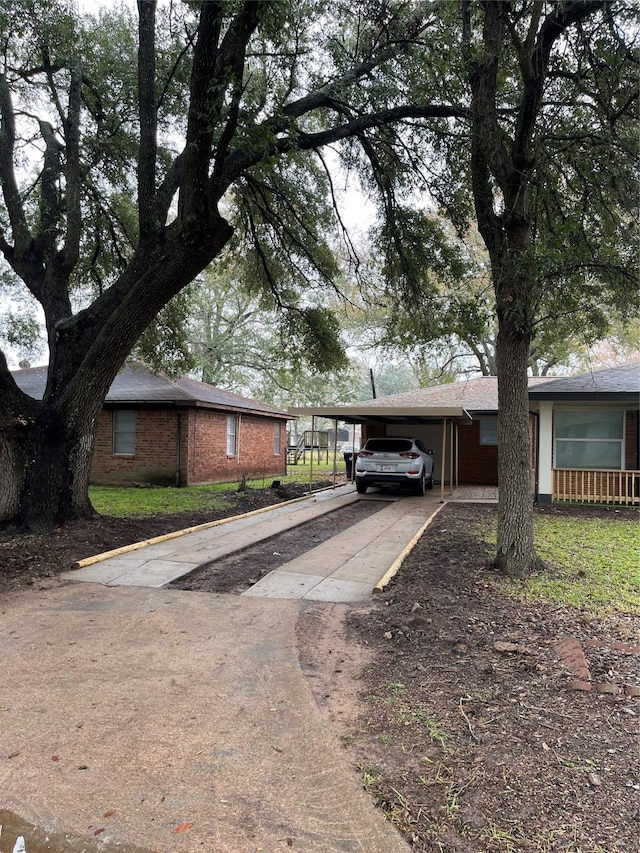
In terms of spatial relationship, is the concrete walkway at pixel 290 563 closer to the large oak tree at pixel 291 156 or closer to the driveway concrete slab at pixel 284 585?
the driveway concrete slab at pixel 284 585

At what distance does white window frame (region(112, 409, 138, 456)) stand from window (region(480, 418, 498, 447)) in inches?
462

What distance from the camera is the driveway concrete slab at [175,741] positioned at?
89.7 inches

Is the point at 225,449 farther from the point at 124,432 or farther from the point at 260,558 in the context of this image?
the point at 260,558

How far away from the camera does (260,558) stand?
24.2ft

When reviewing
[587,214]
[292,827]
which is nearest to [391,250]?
[587,214]

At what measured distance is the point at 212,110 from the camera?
5.81m

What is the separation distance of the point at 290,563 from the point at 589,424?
1045 centimetres

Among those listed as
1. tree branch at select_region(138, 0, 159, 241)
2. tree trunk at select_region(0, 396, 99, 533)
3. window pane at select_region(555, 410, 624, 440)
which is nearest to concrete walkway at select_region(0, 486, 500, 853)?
tree trunk at select_region(0, 396, 99, 533)

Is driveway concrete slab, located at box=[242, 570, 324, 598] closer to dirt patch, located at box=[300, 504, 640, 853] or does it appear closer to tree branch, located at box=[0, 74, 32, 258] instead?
dirt patch, located at box=[300, 504, 640, 853]

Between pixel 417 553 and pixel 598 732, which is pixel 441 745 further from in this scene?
pixel 417 553

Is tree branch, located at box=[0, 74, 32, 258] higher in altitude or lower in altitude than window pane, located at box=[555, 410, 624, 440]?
higher

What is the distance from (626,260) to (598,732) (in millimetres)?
5601

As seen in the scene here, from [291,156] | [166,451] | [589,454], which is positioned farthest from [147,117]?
[589,454]

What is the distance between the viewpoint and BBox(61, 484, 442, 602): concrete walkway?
5.97m
